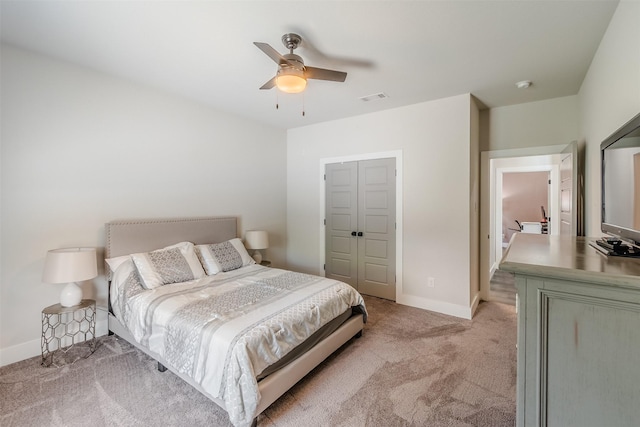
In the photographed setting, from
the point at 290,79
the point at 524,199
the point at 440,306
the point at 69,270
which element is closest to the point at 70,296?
the point at 69,270

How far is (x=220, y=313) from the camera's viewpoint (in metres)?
2.04

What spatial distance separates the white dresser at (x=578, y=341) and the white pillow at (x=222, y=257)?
2.90 m

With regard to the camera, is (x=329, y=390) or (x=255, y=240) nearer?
(x=329, y=390)

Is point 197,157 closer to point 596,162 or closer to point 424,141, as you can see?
point 424,141

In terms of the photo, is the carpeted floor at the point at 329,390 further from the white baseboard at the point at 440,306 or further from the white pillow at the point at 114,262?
the white pillow at the point at 114,262

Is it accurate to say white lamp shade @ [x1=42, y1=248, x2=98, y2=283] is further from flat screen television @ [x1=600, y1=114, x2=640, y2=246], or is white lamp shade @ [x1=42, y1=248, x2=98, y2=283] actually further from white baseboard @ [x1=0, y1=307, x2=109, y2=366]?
flat screen television @ [x1=600, y1=114, x2=640, y2=246]

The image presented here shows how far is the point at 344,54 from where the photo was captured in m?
2.38

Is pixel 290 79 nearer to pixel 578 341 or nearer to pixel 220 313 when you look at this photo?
pixel 220 313

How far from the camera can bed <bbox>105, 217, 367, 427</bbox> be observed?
1.72 m

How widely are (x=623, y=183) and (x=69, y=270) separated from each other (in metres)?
3.74

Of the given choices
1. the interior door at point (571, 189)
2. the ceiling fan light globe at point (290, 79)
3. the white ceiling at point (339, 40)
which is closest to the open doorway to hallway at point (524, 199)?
the interior door at point (571, 189)

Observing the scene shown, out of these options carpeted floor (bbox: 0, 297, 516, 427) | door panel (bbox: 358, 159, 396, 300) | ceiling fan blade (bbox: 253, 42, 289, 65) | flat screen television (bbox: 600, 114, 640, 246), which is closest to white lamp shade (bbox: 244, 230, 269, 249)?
door panel (bbox: 358, 159, 396, 300)

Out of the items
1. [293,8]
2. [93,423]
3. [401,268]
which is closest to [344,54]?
[293,8]

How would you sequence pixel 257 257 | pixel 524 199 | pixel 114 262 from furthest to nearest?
1. pixel 524 199
2. pixel 257 257
3. pixel 114 262
